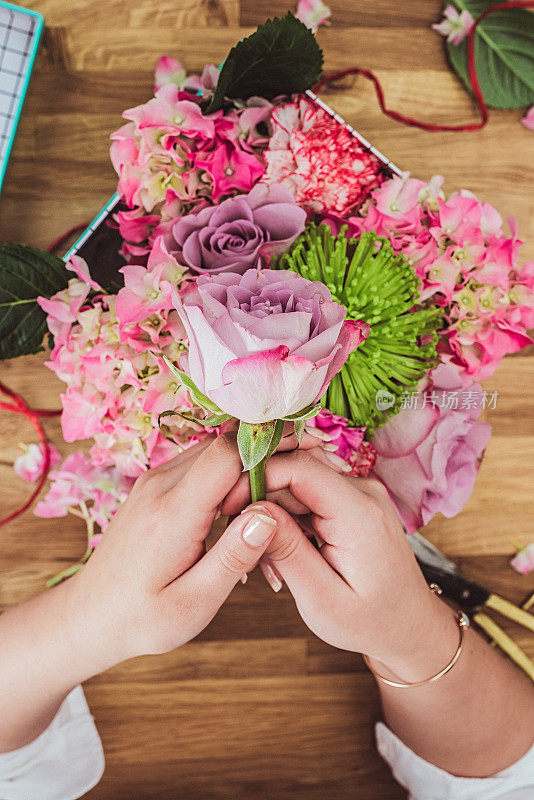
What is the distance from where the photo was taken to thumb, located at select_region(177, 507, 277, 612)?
413 mm

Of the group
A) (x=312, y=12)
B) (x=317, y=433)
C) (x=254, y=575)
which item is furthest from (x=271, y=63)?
(x=254, y=575)

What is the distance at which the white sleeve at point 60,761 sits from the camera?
0.66 meters

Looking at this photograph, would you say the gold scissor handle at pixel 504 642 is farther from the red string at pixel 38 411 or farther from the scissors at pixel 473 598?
the red string at pixel 38 411

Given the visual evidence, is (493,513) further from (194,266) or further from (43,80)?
(43,80)

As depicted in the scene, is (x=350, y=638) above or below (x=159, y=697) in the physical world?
above

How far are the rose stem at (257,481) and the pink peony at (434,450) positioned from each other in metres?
0.15

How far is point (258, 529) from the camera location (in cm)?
41

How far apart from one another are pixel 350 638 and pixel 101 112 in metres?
0.62

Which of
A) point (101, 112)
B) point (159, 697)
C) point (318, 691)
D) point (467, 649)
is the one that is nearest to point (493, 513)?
point (467, 649)

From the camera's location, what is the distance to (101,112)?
0.67 meters

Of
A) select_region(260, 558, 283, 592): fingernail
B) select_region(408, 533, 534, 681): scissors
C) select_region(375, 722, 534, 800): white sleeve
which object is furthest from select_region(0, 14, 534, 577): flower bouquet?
select_region(375, 722, 534, 800): white sleeve

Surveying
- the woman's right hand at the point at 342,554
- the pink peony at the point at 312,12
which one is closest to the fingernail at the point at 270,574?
the woman's right hand at the point at 342,554

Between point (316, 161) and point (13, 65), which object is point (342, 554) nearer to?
point (316, 161)

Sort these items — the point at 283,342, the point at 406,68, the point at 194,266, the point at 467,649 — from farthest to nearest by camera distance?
the point at 406,68 → the point at 467,649 → the point at 194,266 → the point at 283,342
